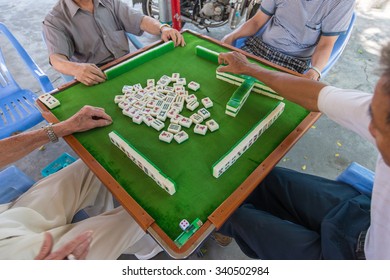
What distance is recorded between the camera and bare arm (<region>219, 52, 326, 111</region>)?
4.10 ft

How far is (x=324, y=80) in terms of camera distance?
3.06 metres

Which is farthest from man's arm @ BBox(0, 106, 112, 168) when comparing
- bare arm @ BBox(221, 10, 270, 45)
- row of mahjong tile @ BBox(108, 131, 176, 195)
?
bare arm @ BBox(221, 10, 270, 45)

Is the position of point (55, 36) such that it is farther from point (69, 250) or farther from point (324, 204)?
point (324, 204)

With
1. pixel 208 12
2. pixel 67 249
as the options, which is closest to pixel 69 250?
pixel 67 249

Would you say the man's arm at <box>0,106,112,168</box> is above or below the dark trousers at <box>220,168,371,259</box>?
above

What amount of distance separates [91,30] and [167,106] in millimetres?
1037

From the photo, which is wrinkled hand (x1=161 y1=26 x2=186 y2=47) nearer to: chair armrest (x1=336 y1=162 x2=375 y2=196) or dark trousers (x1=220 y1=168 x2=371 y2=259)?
dark trousers (x1=220 y1=168 x2=371 y2=259)

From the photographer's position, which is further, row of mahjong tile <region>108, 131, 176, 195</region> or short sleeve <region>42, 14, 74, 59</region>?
short sleeve <region>42, 14, 74, 59</region>

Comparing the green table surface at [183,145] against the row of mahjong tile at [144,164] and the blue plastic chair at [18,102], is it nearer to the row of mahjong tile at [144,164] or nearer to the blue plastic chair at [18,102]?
the row of mahjong tile at [144,164]

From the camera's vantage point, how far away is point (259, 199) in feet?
4.78

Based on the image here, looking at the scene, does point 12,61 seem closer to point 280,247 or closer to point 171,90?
point 171,90

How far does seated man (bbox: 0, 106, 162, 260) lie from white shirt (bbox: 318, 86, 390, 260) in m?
1.03

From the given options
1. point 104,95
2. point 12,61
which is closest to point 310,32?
point 104,95
